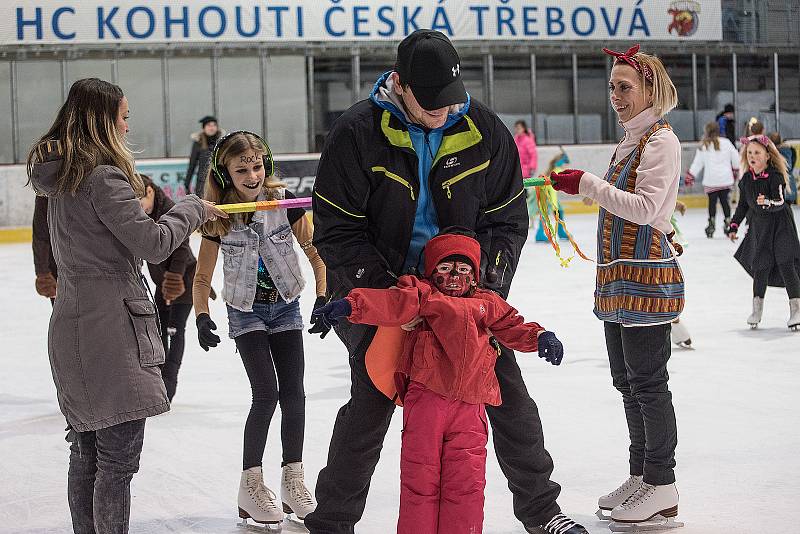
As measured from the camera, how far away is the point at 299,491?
3.75m

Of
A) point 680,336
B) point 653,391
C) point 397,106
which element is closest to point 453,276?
point 397,106

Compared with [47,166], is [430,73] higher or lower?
higher

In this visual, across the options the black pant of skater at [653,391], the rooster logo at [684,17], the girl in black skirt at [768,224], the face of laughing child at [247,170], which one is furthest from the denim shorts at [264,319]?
the rooster logo at [684,17]

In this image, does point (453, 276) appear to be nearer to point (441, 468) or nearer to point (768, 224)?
point (441, 468)

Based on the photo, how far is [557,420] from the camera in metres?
5.00

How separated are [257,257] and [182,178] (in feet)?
47.3

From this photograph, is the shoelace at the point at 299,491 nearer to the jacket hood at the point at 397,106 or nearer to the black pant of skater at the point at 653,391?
the black pant of skater at the point at 653,391

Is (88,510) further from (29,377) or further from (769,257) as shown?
(769,257)

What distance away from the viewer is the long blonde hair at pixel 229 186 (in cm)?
379

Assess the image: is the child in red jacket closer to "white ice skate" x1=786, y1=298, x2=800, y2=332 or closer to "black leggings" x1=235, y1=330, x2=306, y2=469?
"black leggings" x1=235, y1=330, x2=306, y2=469

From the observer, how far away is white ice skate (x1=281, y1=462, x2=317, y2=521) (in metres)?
3.72

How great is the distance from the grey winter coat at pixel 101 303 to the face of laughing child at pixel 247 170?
84 cm

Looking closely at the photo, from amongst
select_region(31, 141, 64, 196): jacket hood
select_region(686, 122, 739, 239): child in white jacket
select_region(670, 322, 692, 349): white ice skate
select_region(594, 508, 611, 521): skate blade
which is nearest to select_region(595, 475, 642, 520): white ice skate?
select_region(594, 508, 611, 521): skate blade

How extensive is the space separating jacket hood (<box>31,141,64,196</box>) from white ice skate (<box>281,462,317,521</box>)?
132 centimetres
